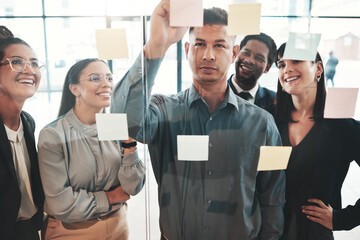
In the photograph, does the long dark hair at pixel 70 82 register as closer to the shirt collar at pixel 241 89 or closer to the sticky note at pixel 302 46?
the shirt collar at pixel 241 89

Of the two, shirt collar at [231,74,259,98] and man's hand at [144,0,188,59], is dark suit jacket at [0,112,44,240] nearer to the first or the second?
man's hand at [144,0,188,59]

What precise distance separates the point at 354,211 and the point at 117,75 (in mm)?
1269

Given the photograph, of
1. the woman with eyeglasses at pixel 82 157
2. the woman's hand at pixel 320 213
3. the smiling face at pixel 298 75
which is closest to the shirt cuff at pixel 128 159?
the woman with eyeglasses at pixel 82 157

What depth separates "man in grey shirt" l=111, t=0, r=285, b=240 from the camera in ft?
4.43

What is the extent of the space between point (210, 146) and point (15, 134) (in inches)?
32.6

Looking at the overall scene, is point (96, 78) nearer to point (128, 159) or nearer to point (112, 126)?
point (112, 126)

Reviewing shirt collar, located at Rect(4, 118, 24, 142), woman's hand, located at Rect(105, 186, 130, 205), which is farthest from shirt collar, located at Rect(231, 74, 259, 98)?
shirt collar, located at Rect(4, 118, 24, 142)

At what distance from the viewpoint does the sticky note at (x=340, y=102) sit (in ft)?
4.61

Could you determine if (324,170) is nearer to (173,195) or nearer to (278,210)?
(278,210)

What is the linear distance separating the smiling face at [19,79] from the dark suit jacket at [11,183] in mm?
90

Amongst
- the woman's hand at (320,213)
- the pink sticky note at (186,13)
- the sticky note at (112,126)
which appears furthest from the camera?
the woman's hand at (320,213)

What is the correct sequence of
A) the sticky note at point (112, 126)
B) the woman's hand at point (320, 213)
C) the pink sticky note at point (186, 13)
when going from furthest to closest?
the woman's hand at point (320, 213)
the sticky note at point (112, 126)
the pink sticky note at point (186, 13)

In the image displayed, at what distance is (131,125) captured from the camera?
1.39m

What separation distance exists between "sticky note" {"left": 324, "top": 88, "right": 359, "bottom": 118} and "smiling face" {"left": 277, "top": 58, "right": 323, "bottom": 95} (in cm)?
9
